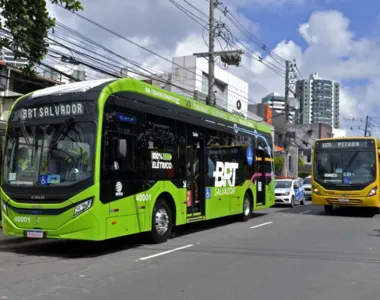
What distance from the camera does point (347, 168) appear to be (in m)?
19.2

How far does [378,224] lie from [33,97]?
40.4ft

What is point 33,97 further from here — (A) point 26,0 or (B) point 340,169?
(B) point 340,169

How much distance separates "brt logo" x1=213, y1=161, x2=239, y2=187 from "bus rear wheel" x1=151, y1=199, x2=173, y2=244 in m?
2.89

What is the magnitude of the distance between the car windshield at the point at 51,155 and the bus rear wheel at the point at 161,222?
2440mm

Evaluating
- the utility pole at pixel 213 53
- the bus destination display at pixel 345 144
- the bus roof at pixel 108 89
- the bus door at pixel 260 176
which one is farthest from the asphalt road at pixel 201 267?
the utility pole at pixel 213 53

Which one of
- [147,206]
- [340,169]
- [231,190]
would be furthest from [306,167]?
[147,206]

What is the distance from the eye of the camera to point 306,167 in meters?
79.4

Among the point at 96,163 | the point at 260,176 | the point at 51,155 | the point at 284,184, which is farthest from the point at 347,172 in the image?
the point at 51,155

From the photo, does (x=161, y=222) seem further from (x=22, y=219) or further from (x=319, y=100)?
(x=319, y=100)

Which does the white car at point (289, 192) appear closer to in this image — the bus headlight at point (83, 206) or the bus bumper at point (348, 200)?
the bus bumper at point (348, 200)

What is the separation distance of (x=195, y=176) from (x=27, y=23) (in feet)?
18.6

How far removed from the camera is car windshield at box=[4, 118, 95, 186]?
29.8ft

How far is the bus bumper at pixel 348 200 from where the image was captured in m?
18.6

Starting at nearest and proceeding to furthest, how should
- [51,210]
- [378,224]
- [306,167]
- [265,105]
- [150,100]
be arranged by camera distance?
[51,210], [150,100], [378,224], [265,105], [306,167]
